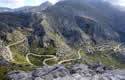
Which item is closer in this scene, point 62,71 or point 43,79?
point 43,79

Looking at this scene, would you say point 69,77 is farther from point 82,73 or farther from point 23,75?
point 23,75

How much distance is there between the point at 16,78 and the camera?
7633 inches

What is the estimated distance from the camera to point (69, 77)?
7323 inches

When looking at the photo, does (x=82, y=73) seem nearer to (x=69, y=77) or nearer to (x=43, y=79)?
(x=69, y=77)

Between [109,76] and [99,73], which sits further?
[99,73]

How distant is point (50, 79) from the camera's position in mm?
184750

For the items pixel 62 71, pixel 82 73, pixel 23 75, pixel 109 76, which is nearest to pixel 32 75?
pixel 23 75

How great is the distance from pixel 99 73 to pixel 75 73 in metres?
16.3

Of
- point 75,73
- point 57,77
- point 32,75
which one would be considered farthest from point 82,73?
point 32,75

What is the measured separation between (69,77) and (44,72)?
21.2 m

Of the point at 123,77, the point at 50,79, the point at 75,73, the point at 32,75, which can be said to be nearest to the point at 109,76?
the point at 123,77

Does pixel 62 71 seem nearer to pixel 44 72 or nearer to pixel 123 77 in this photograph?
pixel 44 72

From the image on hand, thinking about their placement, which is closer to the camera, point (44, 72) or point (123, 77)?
point (123, 77)

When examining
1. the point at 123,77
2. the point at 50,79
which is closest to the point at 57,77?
the point at 50,79
